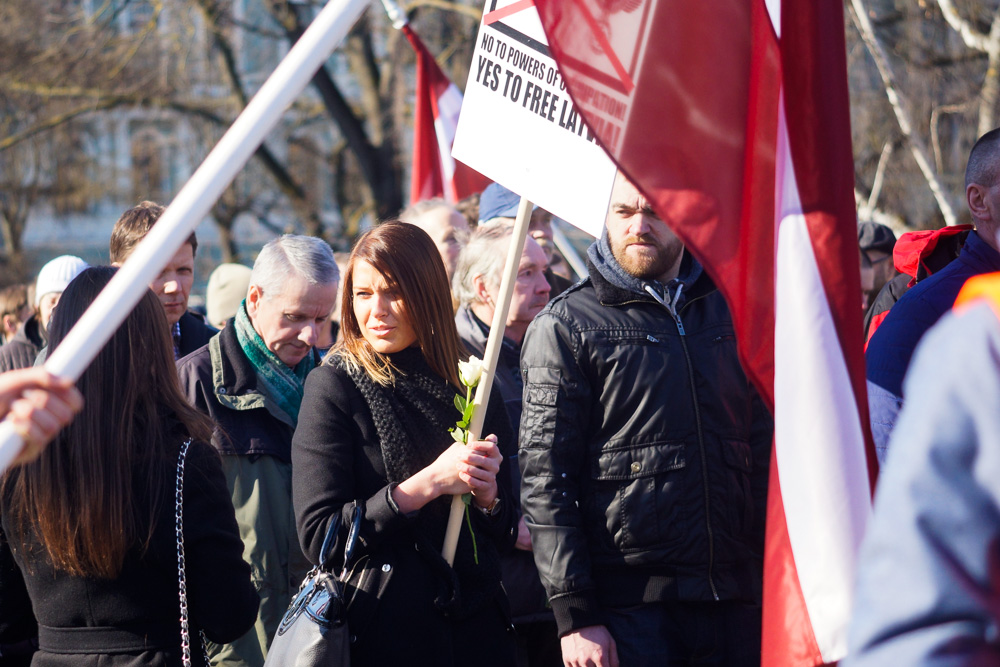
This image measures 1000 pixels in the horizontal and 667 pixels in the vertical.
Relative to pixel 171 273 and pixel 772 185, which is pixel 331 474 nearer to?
pixel 772 185

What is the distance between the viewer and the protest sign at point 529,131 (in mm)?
2725

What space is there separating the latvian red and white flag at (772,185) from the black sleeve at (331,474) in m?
1.02

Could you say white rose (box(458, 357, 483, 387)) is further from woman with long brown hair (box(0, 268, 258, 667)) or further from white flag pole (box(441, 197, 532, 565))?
woman with long brown hair (box(0, 268, 258, 667))

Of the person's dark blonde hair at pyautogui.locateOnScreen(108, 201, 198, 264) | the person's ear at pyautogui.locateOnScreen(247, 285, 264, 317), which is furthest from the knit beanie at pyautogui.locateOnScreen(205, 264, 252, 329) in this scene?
the person's ear at pyautogui.locateOnScreen(247, 285, 264, 317)

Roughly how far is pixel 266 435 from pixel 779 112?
202 centimetres

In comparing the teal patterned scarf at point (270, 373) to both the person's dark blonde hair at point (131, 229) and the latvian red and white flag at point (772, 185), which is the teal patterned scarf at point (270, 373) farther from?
the latvian red and white flag at point (772, 185)

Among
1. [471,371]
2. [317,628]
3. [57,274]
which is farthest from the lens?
[57,274]

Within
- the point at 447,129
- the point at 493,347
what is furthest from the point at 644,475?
the point at 447,129

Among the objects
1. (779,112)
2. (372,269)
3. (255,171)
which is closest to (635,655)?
(372,269)

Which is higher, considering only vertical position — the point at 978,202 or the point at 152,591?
the point at 978,202

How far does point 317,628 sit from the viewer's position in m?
2.73

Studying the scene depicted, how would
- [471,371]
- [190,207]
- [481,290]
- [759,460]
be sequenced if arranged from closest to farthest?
[190,207], [471,371], [759,460], [481,290]

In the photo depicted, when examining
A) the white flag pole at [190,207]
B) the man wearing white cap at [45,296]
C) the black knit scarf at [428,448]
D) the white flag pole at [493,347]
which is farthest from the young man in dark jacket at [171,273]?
the white flag pole at [190,207]

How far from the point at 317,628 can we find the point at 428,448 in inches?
22.2
